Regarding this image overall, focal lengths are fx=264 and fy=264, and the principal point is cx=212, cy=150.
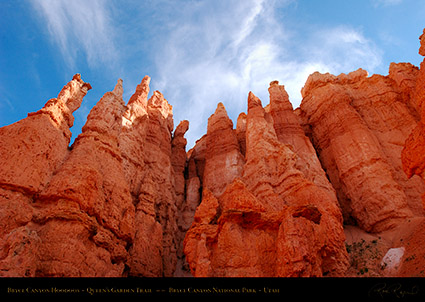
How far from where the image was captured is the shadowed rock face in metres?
11.1

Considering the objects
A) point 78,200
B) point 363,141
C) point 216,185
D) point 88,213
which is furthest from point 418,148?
point 216,185

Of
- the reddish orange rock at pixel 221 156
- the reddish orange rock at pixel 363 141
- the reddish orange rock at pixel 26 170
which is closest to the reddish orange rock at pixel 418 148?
the reddish orange rock at pixel 363 141

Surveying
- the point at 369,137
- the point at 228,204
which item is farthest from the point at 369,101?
the point at 228,204

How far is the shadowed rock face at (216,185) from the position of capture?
438 inches

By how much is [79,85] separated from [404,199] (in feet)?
84.0

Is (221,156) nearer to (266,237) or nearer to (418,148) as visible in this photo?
(266,237)

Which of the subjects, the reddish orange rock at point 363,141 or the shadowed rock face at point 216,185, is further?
the reddish orange rock at point 363,141

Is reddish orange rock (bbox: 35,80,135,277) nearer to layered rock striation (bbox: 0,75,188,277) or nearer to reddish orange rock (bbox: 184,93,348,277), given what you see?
layered rock striation (bbox: 0,75,188,277)

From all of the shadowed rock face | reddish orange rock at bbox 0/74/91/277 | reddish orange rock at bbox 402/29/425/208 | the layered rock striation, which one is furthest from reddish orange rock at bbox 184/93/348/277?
reddish orange rock at bbox 0/74/91/277

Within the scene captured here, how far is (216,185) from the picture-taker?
2578cm

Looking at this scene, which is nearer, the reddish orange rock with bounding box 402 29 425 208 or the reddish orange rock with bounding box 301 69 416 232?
the reddish orange rock with bounding box 402 29 425 208

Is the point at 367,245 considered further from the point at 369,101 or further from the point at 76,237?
the point at 76,237

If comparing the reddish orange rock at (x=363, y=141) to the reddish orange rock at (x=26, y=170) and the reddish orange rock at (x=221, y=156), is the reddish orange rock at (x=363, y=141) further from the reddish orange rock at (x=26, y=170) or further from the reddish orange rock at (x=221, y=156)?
the reddish orange rock at (x=26, y=170)
